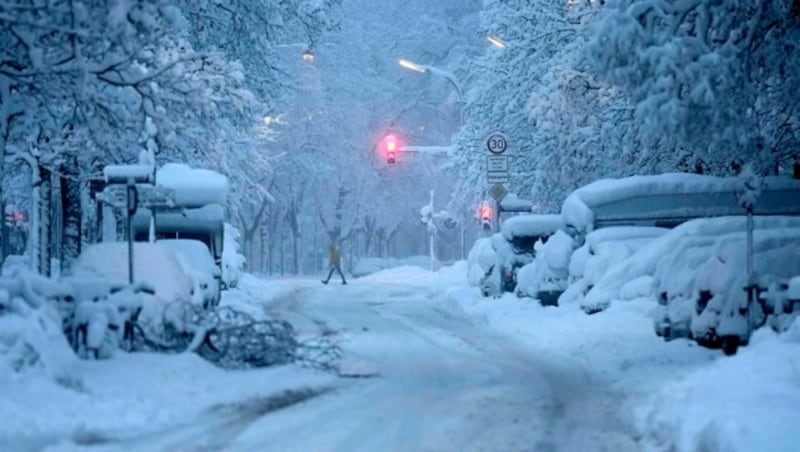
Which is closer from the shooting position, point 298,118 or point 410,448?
point 410,448

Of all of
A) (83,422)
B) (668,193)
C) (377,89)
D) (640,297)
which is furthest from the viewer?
(377,89)

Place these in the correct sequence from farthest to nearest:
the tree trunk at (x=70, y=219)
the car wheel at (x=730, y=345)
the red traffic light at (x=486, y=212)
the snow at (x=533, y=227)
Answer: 1. the red traffic light at (x=486, y=212)
2. the snow at (x=533, y=227)
3. the tree trunk at (x=70, y=219)
4. the car wheel at (x=730, y=345)

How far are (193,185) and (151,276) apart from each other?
1113 centimetres

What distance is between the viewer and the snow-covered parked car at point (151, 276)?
48.7 feet

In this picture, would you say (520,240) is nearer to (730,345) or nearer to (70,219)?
(70,219)

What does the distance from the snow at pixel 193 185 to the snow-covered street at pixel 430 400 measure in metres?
10.1

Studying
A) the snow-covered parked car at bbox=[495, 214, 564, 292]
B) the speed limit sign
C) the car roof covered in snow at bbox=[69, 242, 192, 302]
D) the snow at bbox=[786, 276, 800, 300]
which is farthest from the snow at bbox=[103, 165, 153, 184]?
the speed limit sign

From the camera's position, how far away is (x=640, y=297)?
1933cm

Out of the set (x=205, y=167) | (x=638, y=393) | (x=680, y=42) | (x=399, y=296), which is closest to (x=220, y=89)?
(x=680, y=42)

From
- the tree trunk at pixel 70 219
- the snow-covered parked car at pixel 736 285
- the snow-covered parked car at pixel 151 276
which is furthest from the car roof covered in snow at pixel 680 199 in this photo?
the tree trunk at pixel 70 219

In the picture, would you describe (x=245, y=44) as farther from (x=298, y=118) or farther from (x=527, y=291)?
(x=298, y=118)

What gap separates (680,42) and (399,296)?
2373cm

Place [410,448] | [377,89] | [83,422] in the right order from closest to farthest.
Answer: [410,448]
[83,422]
[377,89]

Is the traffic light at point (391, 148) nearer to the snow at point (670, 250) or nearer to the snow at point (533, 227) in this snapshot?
the snow at point (533, 227)
